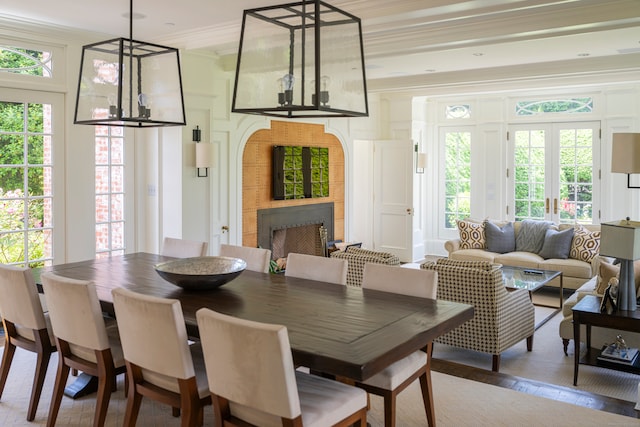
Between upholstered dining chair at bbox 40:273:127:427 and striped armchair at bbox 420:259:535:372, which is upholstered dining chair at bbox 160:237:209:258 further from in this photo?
striped armchair at bbox 420:259:535:372

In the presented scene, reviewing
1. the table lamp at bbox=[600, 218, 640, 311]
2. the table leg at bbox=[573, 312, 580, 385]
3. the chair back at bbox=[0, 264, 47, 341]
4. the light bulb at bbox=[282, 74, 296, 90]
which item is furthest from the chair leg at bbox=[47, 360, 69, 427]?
the table lamp at bbox=[600, 218, 640, 311]

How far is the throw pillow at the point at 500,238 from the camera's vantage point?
7.79 meters

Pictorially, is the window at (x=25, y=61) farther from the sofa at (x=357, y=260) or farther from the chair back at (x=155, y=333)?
the chair back at (x=155, y=333)

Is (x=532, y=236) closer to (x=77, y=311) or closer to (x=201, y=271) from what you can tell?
(x=201, y=271)

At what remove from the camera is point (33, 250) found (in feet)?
16.9

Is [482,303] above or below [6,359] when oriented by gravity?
above

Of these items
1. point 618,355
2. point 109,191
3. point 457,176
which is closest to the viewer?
point 618,355

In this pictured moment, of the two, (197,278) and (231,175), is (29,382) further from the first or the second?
(231,175)

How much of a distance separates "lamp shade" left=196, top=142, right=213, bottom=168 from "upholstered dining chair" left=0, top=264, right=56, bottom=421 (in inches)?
110

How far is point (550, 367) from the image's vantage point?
4.52 m

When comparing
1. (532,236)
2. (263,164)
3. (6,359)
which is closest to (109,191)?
(263,164)

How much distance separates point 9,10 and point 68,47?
28.2 inches

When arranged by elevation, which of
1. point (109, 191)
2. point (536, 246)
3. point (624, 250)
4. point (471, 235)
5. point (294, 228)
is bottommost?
point (536, 246)

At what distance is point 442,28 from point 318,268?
2763mm
